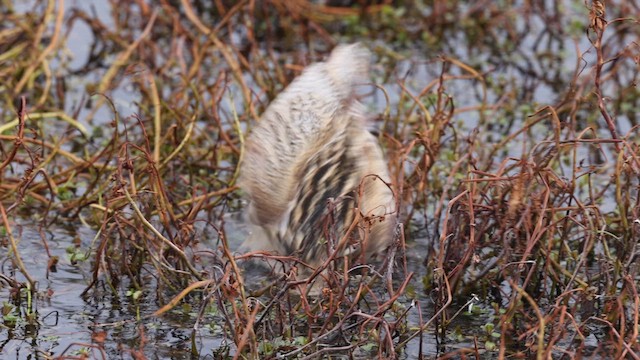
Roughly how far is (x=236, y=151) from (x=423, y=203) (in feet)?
3.65

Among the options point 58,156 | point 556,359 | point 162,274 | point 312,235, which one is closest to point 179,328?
point 162,274

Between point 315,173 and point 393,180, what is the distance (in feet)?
2.82

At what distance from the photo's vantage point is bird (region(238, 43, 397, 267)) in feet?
17.0

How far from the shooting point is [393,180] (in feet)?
20.0

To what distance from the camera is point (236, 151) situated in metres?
6.84

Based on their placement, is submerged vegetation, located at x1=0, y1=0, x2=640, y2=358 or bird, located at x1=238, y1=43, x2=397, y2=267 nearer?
submerged vegetation, located at x1=0, y1=0, x2=640, y2=358

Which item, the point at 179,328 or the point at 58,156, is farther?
the point at 58,156

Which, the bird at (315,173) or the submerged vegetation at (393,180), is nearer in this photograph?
the submerged vegetation at (393,180)

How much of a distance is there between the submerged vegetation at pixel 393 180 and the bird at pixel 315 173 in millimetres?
171

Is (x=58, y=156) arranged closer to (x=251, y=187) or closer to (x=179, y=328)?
(x=251, y=187)

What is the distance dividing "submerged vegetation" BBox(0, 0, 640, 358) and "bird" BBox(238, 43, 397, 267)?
171mm

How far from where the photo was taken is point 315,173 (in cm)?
533

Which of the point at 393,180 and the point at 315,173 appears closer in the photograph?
the point at 315,173

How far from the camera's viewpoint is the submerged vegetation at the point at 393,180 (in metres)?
4.74
